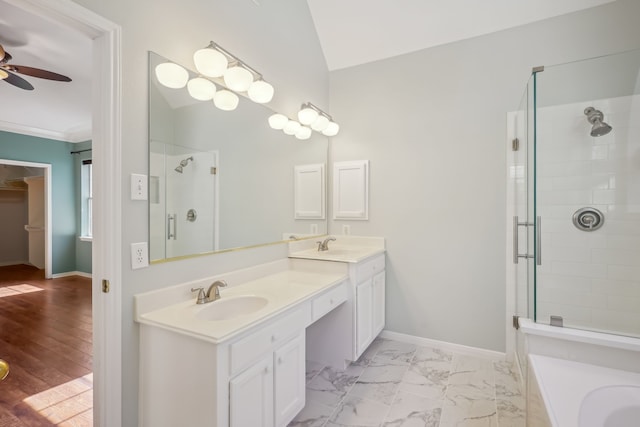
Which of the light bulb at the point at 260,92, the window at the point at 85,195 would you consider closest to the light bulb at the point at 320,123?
the light bulb at the point at 260,92

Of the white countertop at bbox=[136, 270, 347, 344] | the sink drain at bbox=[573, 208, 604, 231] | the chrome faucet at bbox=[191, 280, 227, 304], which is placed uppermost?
the sink drain at bbox=[573, 208, 604, 231]

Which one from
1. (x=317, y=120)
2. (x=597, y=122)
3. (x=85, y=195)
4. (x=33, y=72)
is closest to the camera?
(x=597, y=122)

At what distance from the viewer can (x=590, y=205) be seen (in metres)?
2.13

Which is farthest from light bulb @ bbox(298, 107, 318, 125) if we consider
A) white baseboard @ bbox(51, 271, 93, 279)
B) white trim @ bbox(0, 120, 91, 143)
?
white baseboard @ bbox(51, 271, 93, 279)

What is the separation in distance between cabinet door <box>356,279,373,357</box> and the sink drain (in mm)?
1549

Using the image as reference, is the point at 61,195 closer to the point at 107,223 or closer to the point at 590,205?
the point at 107,223

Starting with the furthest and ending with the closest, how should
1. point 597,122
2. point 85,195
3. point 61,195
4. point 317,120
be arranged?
point 85,195 → point 61,195 → point 317,120 → point 597,122

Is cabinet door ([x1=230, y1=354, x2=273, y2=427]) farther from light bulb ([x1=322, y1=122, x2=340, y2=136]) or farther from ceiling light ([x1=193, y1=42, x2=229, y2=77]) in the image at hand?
light bulb ([x1=322, y1=122, x2=340, y2=136])

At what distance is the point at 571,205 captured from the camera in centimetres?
219

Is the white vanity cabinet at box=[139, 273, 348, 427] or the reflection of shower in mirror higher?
the reflection of shower in mirror

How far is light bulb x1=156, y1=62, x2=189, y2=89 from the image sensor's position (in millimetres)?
1492

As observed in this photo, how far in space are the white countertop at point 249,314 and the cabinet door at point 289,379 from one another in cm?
22

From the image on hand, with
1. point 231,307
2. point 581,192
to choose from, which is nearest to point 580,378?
A: point 581,192

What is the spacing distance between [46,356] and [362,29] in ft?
12.6
